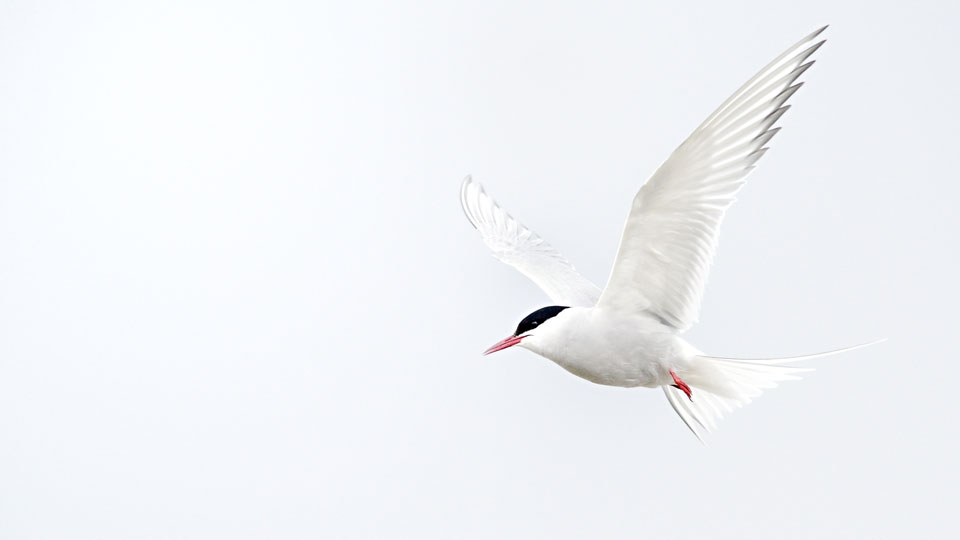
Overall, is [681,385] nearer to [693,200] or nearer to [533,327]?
[533,327]

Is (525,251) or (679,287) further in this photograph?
(525,251)

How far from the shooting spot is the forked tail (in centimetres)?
308

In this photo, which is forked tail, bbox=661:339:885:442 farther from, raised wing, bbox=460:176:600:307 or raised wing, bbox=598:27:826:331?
raised wing, bbox=460:176:600:307

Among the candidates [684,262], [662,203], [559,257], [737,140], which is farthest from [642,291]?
[559,257]

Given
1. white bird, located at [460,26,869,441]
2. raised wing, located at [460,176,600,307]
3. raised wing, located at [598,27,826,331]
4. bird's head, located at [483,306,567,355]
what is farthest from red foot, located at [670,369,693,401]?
raised wing, located at [460,176,600,307]

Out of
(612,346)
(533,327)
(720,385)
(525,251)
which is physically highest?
(525,251)

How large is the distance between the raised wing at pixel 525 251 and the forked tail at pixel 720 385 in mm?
563

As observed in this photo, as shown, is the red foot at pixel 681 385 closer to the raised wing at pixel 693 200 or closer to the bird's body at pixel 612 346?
the bird's body at pixel 612 346

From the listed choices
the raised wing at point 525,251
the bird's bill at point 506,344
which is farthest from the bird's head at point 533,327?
the raised wing at point 525,251

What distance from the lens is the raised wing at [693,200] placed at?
2658mm

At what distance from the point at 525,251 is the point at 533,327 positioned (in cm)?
112

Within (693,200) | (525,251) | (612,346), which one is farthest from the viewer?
(525,251)

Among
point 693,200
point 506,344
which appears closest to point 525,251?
point 506,344

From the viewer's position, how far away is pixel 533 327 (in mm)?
3180
